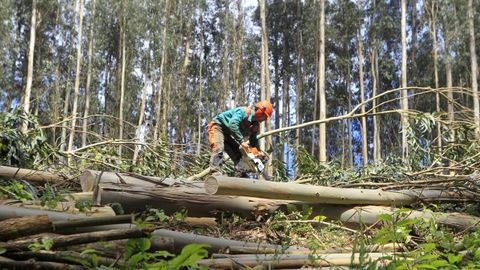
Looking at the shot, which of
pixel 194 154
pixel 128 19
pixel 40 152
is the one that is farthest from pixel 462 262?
pixel 128 19

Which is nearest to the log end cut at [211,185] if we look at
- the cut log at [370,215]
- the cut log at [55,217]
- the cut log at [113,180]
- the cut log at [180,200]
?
the cut log at [180,200]

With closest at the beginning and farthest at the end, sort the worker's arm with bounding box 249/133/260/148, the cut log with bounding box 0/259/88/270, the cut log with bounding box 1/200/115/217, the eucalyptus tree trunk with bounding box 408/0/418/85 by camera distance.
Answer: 1. the cut log with bounding box 0/259/88/270
2. the cut log with bounding box 1/200/115/217
3. the worker's arm with bounding box 249/133/260/148
4. the eucalyptus tree trunk with bounding box 408/0/418/85

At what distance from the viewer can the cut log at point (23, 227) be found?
6.98 feet

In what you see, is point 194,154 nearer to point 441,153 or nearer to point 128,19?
point 441,153

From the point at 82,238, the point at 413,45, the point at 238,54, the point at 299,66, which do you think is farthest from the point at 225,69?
the point at 82,238

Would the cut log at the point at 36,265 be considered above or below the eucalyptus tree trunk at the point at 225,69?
below

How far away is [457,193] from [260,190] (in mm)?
2485

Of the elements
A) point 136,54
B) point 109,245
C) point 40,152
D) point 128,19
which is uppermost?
point 128,19

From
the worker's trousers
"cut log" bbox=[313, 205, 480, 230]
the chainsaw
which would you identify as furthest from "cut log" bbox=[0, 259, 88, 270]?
the worker's trousers

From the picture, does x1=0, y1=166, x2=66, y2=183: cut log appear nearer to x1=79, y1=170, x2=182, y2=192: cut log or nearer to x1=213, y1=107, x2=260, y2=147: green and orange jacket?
x1=79, y1=170, x2=182, y2=192: cut log

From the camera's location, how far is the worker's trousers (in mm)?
6012

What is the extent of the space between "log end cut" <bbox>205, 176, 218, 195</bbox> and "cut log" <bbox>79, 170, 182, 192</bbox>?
42cm

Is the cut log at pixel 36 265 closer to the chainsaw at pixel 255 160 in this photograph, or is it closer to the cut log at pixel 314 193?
the cut log at pixel 314 193

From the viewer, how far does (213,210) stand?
440 centimetres
